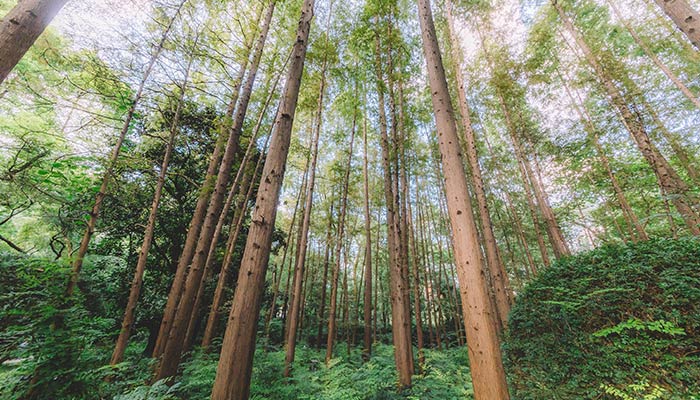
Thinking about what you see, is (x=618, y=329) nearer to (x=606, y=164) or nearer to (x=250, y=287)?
(x=250, y=287)

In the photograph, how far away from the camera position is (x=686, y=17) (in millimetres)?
3824

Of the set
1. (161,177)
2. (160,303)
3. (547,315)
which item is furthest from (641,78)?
(160,303)

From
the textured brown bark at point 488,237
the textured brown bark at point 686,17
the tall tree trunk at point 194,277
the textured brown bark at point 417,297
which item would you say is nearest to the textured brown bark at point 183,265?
the tall tree trunk at point 194,277

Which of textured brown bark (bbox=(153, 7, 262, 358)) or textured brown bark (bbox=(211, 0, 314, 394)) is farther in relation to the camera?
textured brown bark (bbox=(153, 7, 262, 358))

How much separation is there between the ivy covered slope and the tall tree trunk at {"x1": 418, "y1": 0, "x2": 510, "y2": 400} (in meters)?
1.95

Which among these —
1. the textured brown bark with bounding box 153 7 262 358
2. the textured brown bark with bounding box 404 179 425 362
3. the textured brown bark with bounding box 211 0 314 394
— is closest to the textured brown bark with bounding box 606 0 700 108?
the textured brown bark with bounding box 404 179 425 362

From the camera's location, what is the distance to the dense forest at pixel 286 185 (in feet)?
8.30

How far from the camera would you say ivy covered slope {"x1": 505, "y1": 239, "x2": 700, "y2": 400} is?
2.53 meters

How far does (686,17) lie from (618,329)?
5.29m

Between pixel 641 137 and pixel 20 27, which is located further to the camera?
pixel 641 137

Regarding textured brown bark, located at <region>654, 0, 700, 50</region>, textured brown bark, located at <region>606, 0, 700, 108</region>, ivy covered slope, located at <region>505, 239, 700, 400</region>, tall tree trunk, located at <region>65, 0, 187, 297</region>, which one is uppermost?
textured brown bark, located at <region>606, 0, 700, 108</region>

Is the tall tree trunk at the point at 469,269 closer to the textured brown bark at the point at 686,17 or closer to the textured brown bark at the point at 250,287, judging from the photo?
the textured brown bark at the point at 250,287

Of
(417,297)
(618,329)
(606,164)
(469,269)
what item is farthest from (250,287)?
(606,164)

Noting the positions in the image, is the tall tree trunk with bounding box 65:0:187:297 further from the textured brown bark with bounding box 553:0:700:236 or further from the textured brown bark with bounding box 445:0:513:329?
the textured brown bark with bounding box 553:0:700:236
